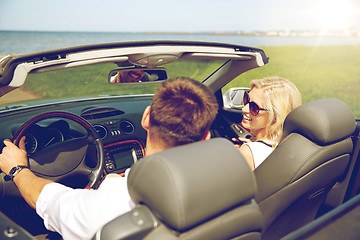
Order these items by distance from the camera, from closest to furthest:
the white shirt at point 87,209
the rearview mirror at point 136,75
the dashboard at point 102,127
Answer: the white shirt at point 87,209, the dashboard at point 102,127, the rearview mirror at point 136,75

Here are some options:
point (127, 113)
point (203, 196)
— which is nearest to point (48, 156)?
point (127, 113)

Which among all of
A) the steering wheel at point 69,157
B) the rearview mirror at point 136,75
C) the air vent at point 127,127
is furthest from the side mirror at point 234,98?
the steering wheel at point 69,157

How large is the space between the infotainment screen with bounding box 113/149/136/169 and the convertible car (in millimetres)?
11

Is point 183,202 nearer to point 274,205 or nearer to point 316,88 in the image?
point 274,205

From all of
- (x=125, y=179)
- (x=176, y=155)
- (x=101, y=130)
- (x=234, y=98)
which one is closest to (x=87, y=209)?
(x=125, y=179)

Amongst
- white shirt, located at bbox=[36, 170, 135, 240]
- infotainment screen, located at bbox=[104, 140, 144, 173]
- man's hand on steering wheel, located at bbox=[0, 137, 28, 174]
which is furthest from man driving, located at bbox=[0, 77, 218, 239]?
infotainment screen, located at bbox=[104, 140, 144, 173]

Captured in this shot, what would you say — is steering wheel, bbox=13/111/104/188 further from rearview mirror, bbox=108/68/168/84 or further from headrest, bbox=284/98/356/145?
headrest, bbox=284/98/356/145

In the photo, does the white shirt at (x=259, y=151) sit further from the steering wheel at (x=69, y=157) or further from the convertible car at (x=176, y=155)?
the steering wheel at (x=69, y=157)

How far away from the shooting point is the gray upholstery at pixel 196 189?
106cm

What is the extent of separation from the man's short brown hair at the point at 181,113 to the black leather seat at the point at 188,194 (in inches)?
6.0

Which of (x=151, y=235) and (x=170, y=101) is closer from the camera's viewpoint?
(x=151, y=235)

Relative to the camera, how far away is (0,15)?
297ft

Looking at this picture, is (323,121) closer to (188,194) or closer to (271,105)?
(271,105)

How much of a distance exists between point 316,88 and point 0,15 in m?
98.6
